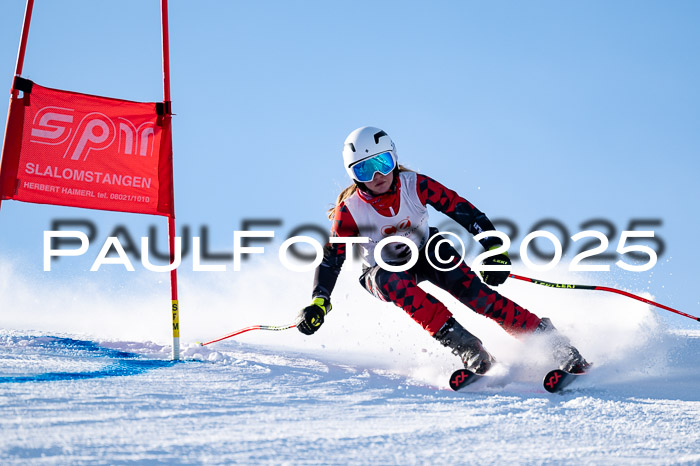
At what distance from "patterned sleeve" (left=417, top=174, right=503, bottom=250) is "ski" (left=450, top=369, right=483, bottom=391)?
41.9 inches

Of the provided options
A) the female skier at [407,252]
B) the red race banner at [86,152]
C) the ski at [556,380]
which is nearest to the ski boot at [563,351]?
the female skier at [407,252]

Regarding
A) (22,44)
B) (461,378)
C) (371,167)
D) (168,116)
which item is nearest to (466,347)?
(461,378)

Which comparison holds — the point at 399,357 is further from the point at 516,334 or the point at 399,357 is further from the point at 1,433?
the point at 1,433

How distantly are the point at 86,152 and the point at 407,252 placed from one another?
256cm

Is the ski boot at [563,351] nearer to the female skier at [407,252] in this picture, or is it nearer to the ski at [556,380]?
the female skier at [407,252]

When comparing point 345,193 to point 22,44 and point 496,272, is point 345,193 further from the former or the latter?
point 22,44

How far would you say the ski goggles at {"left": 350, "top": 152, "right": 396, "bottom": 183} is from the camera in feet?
12.7

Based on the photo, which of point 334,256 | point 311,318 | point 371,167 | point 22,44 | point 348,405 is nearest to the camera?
point 348,405

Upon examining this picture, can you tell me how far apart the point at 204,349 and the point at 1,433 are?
2753 mm

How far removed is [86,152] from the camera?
4.72 meters

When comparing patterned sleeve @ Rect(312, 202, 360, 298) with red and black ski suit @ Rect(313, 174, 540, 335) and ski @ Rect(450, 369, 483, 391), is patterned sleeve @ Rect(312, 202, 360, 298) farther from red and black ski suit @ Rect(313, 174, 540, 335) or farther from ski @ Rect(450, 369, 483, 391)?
ski @ Rect(450, 369, 483, 391)

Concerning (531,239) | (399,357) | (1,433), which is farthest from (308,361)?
(1,433)

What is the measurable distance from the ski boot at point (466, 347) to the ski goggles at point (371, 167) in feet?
3.29

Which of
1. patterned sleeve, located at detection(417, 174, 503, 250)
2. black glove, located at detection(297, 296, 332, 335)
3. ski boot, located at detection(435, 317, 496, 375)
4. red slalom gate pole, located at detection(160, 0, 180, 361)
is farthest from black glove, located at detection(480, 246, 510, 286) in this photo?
red slalom gate pole, located at detection(160, 0, 180, 361)
